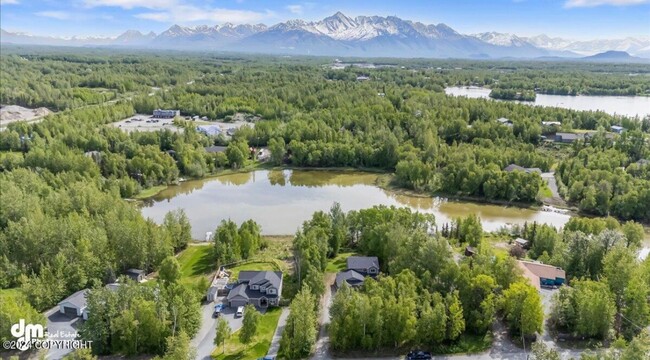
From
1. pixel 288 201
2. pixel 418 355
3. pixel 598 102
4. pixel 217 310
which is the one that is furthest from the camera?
pixel 598 102

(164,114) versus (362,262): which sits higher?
(164,114)

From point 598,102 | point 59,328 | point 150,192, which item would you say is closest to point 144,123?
point 150,192

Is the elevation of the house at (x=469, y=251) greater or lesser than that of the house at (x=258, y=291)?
greater

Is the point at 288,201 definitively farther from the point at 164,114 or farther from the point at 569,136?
the point at 164,114

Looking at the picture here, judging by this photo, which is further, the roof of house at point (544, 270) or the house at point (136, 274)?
the house at point (136, 274)

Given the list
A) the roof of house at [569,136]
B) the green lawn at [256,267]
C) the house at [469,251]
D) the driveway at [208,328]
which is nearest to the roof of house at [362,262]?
the green lawn at [256,267]

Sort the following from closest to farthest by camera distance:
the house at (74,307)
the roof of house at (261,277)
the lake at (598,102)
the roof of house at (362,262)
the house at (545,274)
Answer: the house at (74,307)
the roof of house at (261,277)
the house at (545,274)
the roof of house at (362,262)
the lake at (598,102)

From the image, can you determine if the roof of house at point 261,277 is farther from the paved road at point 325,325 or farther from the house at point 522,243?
the house at point 522,243
